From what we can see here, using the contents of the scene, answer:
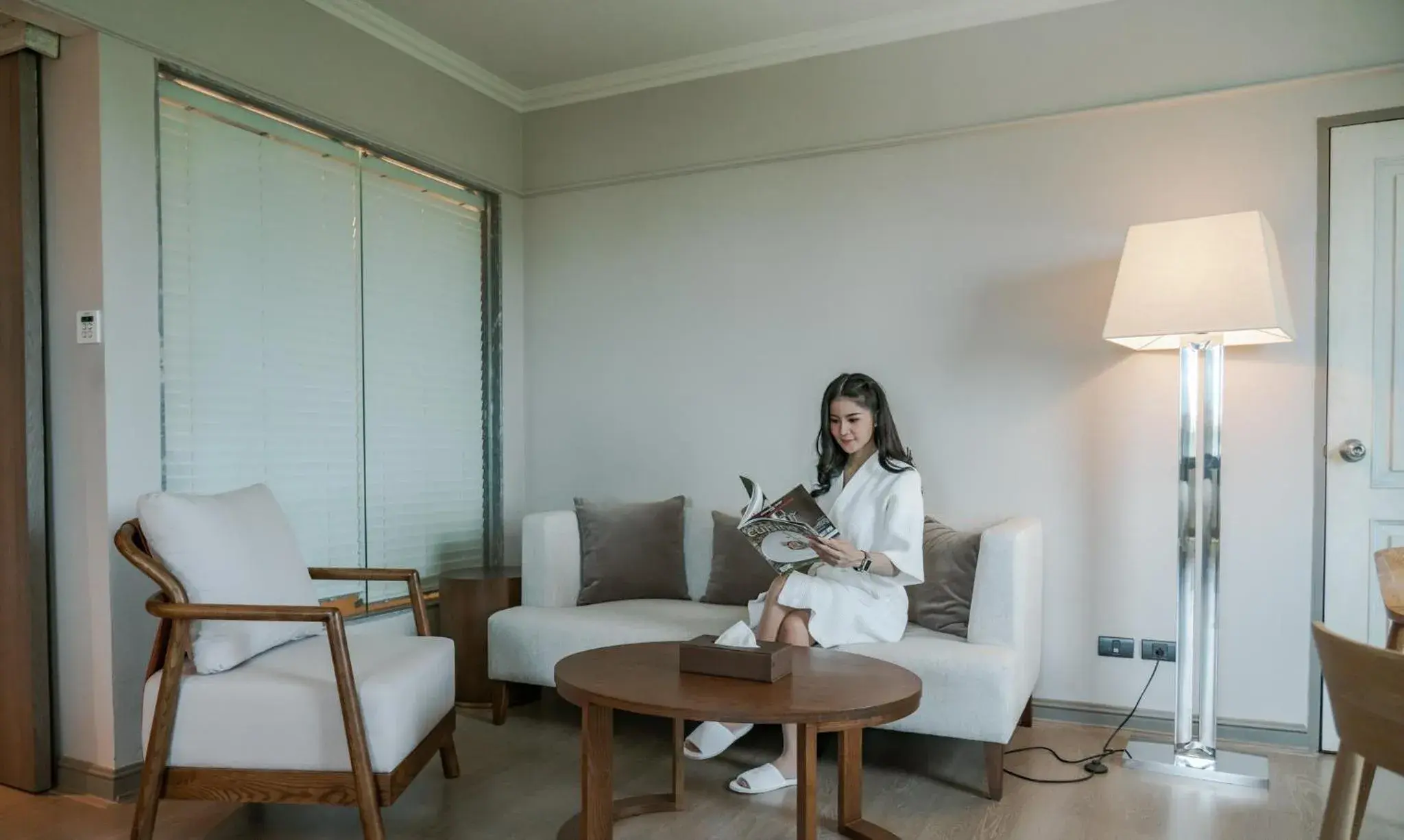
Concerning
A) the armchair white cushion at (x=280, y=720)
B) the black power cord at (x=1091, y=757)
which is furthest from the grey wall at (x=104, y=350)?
the black power cord at (x=1091, y=757)

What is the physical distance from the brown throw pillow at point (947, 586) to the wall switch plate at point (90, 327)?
2645mm

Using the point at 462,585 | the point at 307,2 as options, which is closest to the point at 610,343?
the point at 462,585

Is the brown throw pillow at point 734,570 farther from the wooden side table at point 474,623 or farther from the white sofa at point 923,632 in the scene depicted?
the wooden side table at point 474,623

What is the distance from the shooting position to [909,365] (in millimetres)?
3846

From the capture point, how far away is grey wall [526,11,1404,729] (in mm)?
3314

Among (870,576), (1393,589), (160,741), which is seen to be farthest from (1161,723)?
(160,741)

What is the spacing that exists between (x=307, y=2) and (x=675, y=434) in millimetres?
2208

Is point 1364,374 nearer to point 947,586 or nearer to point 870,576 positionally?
point 947,586

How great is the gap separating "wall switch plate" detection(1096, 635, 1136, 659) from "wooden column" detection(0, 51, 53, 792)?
136 inches

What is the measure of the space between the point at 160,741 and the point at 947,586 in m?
2.34

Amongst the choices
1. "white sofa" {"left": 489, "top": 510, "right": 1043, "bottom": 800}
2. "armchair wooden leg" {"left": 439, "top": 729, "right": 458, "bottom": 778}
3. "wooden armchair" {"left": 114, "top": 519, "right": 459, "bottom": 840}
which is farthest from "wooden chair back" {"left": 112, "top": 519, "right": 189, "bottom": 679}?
"white sofa" {"left": 489, "top": 510, "right": 1043, "bottom": 800}

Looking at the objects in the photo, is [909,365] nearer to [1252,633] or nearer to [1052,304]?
[1052,304]

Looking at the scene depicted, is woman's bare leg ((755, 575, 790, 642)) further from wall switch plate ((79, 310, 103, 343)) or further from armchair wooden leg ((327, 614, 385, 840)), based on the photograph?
wall switch plate ((79, 310, 103, 343))

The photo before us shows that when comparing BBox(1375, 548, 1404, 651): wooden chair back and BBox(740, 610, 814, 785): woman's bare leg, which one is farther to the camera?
BBox(740, 610, 814, 785): woman's bare leg
